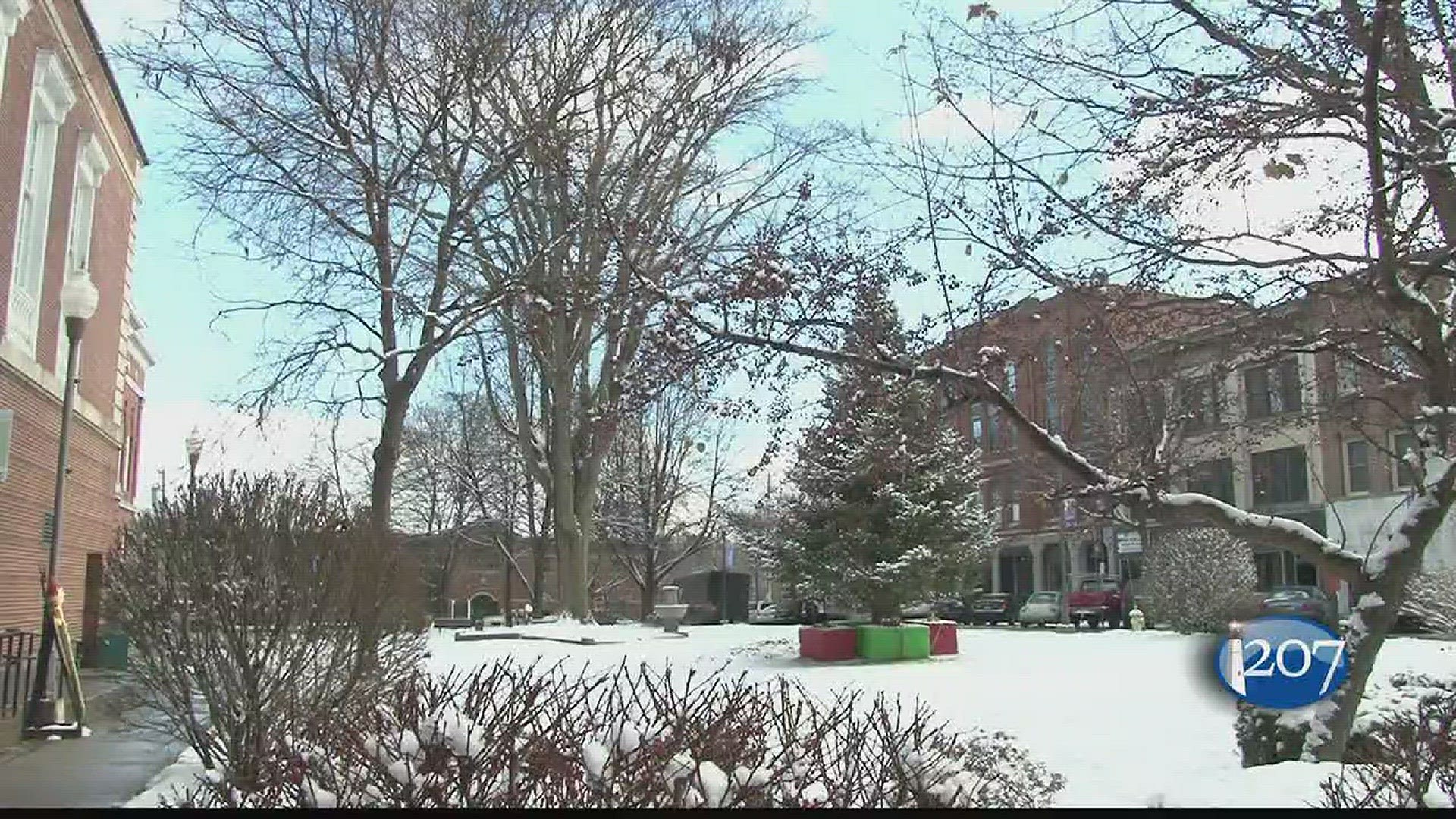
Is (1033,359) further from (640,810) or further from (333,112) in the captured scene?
(333,112)

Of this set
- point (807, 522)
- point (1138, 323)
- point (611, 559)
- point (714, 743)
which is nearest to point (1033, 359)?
point (1138, 323)

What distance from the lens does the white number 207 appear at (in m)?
8.09

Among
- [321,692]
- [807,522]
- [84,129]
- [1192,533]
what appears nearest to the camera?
[321,692]

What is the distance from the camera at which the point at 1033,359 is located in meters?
9.16

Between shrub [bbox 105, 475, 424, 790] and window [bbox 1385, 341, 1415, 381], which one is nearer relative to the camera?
shrub [bbox 105, 475, 424, 790]

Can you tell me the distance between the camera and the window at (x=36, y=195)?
17.5 meters

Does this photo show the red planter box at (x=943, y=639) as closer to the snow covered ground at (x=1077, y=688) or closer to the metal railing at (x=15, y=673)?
the snow covered ground at (x=1077, y=688)

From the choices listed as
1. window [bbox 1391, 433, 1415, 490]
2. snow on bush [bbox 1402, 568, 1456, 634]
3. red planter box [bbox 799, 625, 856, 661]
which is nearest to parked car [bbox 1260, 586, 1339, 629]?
window [bbox 1391, 433, 1415, 490]

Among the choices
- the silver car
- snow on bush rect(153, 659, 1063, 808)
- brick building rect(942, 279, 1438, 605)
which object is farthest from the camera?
the silver car

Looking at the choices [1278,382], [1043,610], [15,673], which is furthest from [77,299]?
[1043,610]

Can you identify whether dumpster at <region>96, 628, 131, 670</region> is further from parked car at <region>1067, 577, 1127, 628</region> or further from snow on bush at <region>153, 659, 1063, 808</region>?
parked car at <region>1067, 577, 1127, 628</region>

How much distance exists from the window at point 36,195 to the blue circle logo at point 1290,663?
16.1 metres

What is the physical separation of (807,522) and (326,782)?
1970 cm

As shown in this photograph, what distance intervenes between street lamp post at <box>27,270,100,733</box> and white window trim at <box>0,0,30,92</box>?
167 inches
